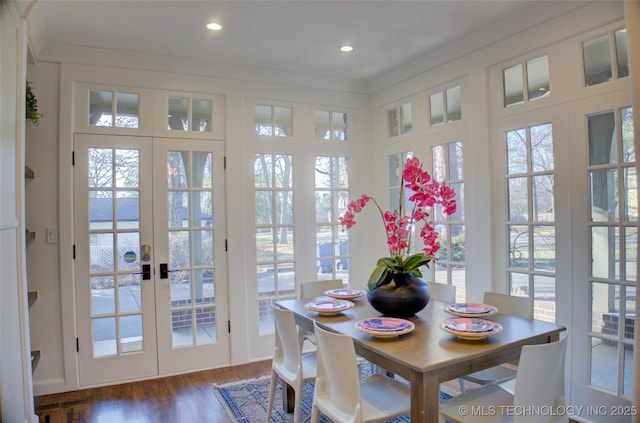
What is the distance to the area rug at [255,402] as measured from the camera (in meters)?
2.77

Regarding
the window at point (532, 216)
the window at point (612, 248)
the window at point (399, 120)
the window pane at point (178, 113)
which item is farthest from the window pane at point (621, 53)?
the window pane at point (178, 113)

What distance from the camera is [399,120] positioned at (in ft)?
13.9

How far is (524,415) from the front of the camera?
174 centimetres

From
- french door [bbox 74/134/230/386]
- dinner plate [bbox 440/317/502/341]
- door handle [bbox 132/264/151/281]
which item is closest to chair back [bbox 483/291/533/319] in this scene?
dinner plate [bbox 440/317/502/341]

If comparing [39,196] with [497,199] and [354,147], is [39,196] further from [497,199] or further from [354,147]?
[497,199]

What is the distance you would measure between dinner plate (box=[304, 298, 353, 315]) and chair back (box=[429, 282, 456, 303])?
2.48ft

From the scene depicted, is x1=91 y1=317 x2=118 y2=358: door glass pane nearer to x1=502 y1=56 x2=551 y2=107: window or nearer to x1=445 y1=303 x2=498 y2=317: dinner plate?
x1=445 y1=303 x2=498 y2=317: dinner plate

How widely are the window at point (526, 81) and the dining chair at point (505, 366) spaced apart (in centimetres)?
144

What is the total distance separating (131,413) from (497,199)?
3.11m

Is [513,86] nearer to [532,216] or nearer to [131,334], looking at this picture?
[532,216]

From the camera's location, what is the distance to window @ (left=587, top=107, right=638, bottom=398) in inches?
96.4

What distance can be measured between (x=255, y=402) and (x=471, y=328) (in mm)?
1787

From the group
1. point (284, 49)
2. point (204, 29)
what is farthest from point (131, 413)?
point (284, 49)

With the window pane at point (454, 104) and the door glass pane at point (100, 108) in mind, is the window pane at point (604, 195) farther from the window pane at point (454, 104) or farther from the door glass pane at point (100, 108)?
the door glass pane at point (100, 108)
